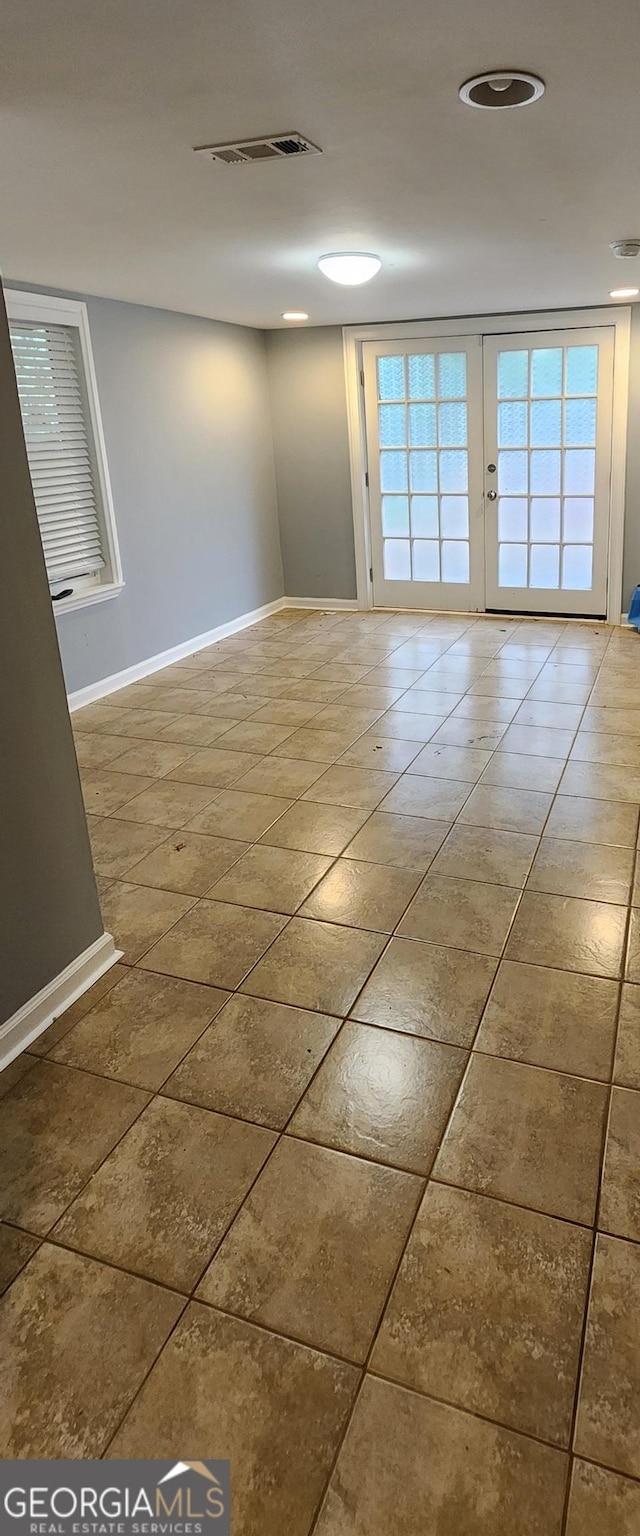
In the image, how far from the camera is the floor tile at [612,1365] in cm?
127

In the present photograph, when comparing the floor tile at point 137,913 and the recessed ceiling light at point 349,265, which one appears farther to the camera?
the recessed ceiling light at point 349,265

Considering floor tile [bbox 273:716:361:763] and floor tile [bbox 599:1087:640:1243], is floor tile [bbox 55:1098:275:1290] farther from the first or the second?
floor tile [bbox 273:716:361:763]

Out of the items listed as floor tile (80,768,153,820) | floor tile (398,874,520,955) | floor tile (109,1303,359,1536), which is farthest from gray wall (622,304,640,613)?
floor tile (109,1303,359,1536)

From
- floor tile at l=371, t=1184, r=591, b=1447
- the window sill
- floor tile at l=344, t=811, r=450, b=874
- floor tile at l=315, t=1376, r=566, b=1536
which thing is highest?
the window sill

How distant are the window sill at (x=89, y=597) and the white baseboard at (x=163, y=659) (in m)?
0.46

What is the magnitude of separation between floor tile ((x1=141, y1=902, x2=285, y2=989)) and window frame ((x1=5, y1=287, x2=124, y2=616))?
248 cm

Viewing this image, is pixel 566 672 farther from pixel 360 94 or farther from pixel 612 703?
pixel 360 94

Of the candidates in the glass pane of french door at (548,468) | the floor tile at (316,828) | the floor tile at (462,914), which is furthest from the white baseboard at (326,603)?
the floor tile at (462,914)

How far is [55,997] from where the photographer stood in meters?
2.29

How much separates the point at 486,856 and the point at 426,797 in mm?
538

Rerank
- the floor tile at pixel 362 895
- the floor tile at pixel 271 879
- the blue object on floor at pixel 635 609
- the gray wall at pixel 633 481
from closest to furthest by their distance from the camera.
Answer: the floor tile at pixel 362 895, the floor tile at pixel 271 879, the gray wall at pixel 633 481, the blue object on floor at pixel 635 609

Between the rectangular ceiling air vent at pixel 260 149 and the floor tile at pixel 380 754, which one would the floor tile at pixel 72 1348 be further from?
the rectangular ceiling air vent at pixel 260 149

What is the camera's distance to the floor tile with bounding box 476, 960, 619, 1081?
2.04 metres

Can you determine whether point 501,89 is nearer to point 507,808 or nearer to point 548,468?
point 507,808
